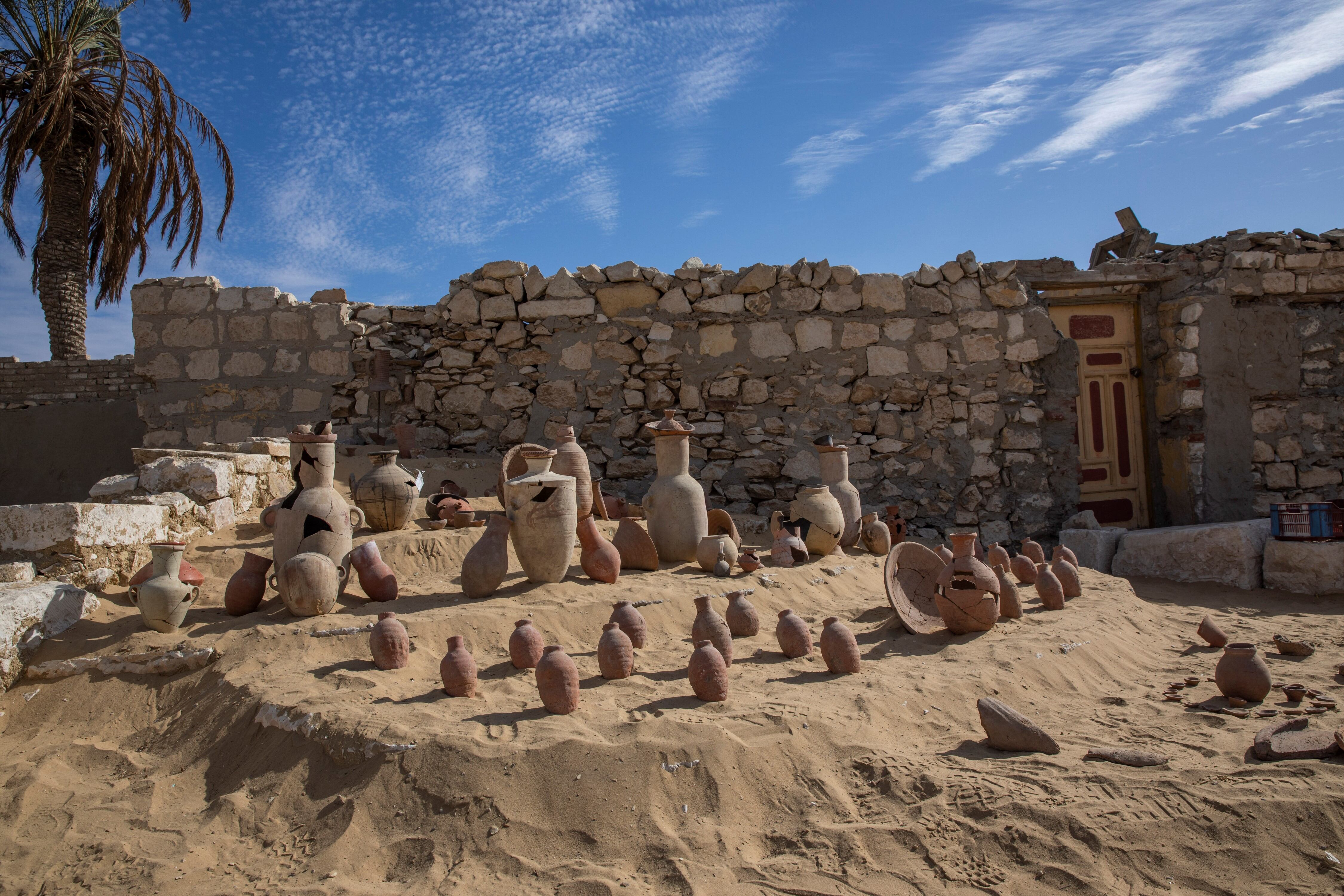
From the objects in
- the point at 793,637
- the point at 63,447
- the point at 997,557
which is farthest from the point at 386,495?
the point at 63,447

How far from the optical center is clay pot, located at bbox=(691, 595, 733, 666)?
3.47 m

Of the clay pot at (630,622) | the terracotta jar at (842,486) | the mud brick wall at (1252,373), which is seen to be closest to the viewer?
the clay pot at (630,622)

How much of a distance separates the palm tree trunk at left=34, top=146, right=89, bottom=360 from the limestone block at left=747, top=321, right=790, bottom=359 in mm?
9220

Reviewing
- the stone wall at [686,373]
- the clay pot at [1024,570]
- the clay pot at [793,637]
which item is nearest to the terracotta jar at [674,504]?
the clay pot at [793,637]

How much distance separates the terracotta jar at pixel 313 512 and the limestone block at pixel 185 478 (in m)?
0.92

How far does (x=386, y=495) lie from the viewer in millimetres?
4934

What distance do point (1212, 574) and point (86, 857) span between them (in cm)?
734

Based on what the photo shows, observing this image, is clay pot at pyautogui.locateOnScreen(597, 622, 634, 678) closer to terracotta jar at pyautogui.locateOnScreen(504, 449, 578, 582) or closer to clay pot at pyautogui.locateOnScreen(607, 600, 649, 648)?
clay pot at pyautogui.locateOnScreen(607, 600, 649, 648)

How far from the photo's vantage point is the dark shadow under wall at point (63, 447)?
9.23m

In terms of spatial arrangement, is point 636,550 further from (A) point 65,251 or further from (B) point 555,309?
(A) point 65,251

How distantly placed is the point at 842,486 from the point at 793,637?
Answer: 93.2 inches

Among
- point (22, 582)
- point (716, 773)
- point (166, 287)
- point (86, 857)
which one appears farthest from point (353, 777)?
point (166, 287)

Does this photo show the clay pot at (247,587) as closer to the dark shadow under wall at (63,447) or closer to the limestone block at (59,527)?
the limestone block at (59,527)

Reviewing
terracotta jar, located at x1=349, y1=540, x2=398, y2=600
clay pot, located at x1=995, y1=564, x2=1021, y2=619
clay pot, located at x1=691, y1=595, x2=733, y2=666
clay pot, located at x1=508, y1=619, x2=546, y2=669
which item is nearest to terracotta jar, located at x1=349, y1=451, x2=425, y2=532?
terracotta jar, located at x1=349, y1=540, x2=398, y2=600
